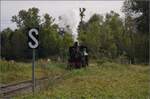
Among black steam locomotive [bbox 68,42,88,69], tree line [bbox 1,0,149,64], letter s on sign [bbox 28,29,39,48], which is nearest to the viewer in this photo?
letter s on sign [bbox 28,29,39,48]

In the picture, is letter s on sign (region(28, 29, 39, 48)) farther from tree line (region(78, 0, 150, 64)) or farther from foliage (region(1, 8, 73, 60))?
foliage (region(1, 8, 73, 60))

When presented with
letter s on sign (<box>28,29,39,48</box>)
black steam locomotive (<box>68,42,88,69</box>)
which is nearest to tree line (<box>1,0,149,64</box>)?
black steam locomotive (<box>68,42,88,69</box>)

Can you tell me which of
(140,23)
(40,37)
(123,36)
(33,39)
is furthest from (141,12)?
(33,39)

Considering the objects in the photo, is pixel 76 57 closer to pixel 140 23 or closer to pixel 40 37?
pixel 140 23

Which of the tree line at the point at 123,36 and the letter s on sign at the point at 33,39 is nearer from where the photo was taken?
the letter s on sign at the point at 33,39

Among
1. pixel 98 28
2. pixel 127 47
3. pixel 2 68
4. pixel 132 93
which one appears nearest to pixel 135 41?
pixel 127 47

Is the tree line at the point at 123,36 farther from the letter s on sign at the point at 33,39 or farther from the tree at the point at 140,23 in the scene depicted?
the letter s on sign at the point at 33,39

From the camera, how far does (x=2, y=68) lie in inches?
1298

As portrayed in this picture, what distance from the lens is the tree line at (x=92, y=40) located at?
65.5 metres

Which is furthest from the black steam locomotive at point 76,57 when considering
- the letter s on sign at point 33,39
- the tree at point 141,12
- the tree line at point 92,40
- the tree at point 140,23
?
the letter s on sign at point 33,39

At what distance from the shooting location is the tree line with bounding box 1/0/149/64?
65.5 meters

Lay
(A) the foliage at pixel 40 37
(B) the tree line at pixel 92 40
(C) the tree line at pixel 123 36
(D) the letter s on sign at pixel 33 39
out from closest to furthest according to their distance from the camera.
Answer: (D) the letter s on sign at pixel 33 39, (C) the tree line at pixel 123 36, (B) the tree line at pixel 92 40, (A) the foliage at pixel 40 37

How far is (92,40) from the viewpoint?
231ft

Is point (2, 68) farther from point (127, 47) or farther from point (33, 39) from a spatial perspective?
point (127, 47)
